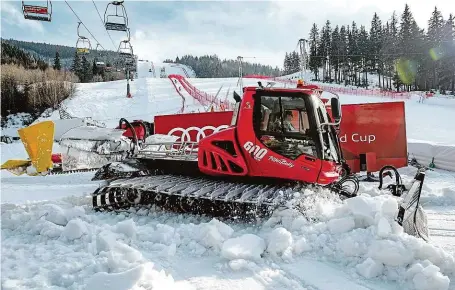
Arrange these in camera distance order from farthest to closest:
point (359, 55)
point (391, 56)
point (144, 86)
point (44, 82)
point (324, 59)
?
1. point (324, 59)
2. point (359, 55)
3. point (391, 56)
4. point (144, 86)
5. point (44, 82)

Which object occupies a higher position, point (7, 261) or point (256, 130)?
point (256, 130)

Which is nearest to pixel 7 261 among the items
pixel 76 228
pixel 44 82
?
pixel 76 228

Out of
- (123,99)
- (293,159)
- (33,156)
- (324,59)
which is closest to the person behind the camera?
(293,159)

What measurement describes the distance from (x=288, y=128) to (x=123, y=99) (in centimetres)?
4044

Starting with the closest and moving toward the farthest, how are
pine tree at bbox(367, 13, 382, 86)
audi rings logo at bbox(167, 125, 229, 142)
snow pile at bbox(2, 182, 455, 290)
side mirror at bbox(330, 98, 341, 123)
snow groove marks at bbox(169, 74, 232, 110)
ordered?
snow pile at bbox(2, 182, 455, 290) → side mirror at bbox(330, 98, 341, 123) → audi rings logo at bbox(167, 125, 229, 142) → snow groove marks at bbox(169, 74, 232, 110) → pine tree at bbox(367, 13, 382, 86)

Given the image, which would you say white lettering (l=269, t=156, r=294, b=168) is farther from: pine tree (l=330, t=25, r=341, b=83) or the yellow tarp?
pine tree (l=330, t=25, r=341, b=83)

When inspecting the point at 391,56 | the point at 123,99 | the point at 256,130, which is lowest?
the point at 256,130

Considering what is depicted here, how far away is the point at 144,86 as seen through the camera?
182 ft

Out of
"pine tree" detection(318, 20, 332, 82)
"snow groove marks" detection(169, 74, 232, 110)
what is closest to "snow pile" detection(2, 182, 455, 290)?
"snow groove marks" detection(169, 74, 232, 110)

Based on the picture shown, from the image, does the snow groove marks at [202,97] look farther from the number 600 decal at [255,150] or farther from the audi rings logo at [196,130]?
the number 600 decal at [255,150]

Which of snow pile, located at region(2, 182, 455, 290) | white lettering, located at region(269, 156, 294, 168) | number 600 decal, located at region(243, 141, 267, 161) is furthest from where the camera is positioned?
number 600 decal, located at region(243, 141, 267, 161)

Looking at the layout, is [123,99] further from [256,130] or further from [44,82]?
[256,130]

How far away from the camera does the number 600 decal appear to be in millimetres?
5906

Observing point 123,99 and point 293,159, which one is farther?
point 123,99
